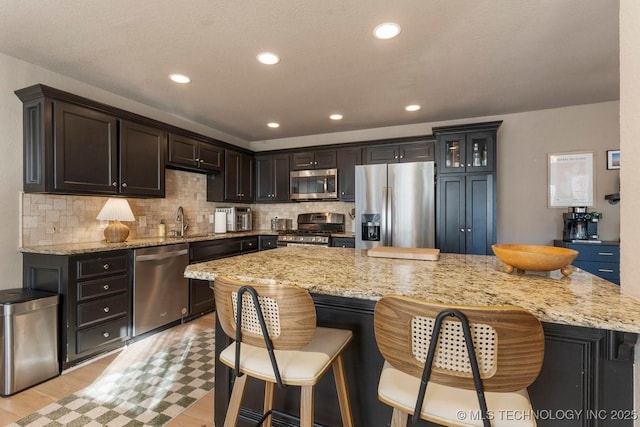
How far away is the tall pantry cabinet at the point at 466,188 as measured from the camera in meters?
3.57

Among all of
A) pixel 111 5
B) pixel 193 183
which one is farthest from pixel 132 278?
pixel 111 5

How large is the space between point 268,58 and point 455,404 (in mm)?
2479

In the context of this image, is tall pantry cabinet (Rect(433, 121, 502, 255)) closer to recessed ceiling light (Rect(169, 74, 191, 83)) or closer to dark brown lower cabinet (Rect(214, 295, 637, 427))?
dark brown lower cabinet (Rect(214, 295, 637, 427))

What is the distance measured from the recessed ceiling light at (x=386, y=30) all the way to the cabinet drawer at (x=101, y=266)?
2759 millimetres

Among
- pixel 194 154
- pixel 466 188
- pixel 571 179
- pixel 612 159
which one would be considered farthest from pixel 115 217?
pixel 612 159

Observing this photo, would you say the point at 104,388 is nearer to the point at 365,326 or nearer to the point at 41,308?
the point at 41,308

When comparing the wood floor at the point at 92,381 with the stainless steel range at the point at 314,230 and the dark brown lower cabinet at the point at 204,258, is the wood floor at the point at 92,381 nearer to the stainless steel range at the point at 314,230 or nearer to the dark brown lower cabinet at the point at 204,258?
the dark brown lower cabinet at the point at 204,258

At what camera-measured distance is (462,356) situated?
84 cm

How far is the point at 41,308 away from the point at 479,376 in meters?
2.80

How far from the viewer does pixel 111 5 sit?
1.80 metres

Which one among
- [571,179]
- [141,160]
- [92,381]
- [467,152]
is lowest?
[92,381]

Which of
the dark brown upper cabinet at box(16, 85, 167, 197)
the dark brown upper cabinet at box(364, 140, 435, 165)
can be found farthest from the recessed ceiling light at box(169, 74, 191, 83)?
the dark brown upper cabinet at box(364, 140, 435, 165)

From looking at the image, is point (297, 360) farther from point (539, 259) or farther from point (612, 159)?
point (612, 159)

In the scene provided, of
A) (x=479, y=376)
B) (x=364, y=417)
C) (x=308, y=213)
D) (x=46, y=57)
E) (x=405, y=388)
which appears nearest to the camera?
(x=479, y=376)
